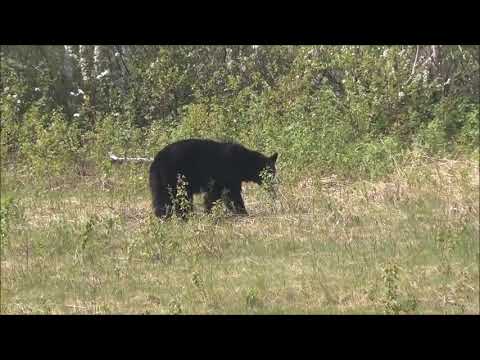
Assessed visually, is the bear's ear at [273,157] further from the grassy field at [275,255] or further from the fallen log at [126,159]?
the fallen log at [126,159]

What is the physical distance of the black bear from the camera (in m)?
10.6

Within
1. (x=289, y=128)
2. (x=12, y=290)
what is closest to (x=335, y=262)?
(x=12, y=290)

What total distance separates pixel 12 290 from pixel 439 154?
6.69 meters

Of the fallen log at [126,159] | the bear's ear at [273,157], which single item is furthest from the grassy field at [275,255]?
the fallen log at [126,159]

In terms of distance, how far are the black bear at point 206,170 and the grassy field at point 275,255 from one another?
0.41 metres

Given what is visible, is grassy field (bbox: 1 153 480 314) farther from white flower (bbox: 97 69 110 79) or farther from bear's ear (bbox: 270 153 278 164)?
white flower (bbox: 97 69 110 79)

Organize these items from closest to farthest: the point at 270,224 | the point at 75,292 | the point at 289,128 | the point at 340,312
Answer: the point at 340,312 < the point at 75,292 < the point at 270,224 < the point at 289,128

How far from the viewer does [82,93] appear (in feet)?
57.6

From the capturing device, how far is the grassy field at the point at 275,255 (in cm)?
686

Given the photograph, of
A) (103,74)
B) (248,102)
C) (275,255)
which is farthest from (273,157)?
(103,74)

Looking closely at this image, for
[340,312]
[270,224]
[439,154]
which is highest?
[439,154]

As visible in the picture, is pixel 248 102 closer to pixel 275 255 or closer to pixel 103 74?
pixel 103 74

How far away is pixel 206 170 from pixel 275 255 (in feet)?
10.1

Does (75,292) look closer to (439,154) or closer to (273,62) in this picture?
(439,154)
